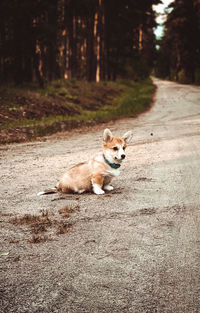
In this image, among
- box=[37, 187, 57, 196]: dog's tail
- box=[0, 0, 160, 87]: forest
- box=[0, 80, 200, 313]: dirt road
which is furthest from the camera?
box=[0, 0, 160, 87]: forest

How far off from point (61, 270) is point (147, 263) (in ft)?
2.60

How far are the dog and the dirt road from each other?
18 centimetres

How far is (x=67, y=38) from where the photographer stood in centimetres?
3316

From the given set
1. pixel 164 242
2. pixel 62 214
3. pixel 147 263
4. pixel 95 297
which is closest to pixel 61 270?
pixel 95 297

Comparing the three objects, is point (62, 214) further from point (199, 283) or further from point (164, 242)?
point (199, 283)

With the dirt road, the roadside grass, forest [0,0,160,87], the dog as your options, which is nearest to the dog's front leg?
the dog

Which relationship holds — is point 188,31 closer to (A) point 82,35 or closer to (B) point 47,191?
(A) point 82,35

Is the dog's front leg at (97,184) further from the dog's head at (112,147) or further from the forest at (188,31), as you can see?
the forest at (188,31)

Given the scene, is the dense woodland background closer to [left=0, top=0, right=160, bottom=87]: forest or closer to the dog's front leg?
[left=0, top=0, right=160, bottom=87]: forest

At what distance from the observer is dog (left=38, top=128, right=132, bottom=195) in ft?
17.5

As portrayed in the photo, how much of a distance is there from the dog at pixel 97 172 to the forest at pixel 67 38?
47.7 ft

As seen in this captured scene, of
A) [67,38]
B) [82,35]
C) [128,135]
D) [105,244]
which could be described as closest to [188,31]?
[82,35]

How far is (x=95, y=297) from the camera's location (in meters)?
2.71

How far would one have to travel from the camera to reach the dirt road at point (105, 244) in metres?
2.71
